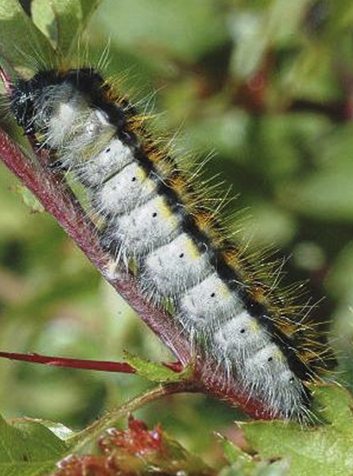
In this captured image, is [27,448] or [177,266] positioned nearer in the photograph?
[27,448]

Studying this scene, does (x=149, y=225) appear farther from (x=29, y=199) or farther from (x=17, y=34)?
(x=17, y=34)

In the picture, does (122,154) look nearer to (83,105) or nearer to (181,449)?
(83,105)

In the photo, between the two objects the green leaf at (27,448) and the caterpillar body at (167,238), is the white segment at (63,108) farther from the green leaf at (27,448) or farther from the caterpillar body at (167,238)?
the green leaf at (27,448)

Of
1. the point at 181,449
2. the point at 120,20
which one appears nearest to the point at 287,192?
the point at 120,20

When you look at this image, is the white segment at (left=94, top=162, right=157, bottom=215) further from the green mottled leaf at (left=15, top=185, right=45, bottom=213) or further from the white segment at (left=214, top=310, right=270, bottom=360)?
the white segment at (left=214, top=310, right=270, bottom=360)

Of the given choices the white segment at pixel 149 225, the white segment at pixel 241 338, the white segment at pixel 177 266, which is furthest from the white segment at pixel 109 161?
the white segment at pixel 241 338

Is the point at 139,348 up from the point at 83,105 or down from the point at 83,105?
down

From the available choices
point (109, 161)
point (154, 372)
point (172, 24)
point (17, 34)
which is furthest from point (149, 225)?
point (172, 24)
